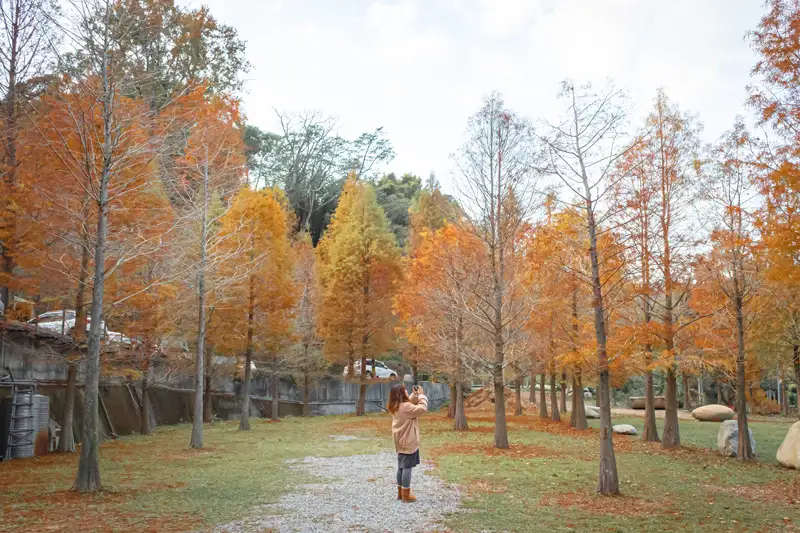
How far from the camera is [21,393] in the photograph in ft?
43.5

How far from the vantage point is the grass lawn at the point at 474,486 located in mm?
7078

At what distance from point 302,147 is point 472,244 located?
36733 millimetres

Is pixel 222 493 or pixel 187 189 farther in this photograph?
pixel 187 189

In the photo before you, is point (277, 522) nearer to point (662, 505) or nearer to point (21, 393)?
point (662, 505)

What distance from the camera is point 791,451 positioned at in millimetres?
12359

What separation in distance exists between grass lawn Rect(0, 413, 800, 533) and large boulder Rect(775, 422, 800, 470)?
38 cm

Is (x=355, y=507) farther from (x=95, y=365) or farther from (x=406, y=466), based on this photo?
(x=95, y=365)

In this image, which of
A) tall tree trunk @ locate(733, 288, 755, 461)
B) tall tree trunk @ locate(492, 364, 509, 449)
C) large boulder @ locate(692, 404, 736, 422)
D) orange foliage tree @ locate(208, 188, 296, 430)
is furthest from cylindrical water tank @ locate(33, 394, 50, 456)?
large boulder @ locate(692, 404, 736, 422)

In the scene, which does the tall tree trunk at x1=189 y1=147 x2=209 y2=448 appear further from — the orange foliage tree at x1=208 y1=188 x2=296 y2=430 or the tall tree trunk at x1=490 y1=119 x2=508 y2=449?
the tall tree trunk at x1=490 y1=119 x2=508 y2=449

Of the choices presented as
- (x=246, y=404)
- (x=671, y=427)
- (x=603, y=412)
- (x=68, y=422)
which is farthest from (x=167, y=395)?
(x=603, y=412)

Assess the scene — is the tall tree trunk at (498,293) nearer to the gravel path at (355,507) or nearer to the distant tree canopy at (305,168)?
the gravel path at (355,507)

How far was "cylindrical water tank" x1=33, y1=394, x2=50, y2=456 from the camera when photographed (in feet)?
43.4

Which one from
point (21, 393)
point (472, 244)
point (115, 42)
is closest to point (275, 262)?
point (472, 244)

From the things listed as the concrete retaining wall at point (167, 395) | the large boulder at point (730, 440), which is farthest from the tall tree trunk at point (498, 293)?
the concrete retaining wall at point (167, 395)
